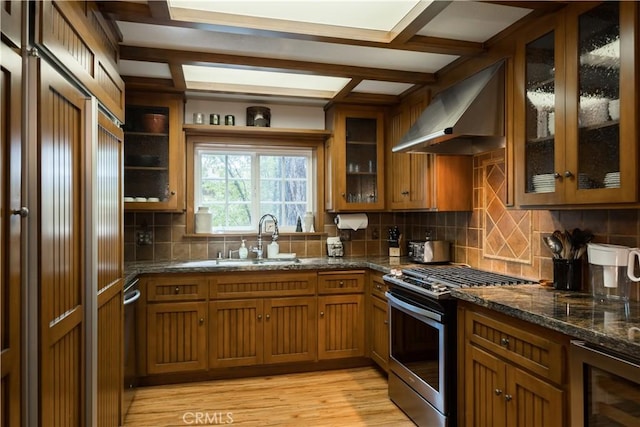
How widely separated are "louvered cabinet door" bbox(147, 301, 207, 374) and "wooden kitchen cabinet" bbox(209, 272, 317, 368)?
85 millimetres

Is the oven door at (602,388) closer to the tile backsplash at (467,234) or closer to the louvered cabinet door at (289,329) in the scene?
the tile backsplash at (467,234)

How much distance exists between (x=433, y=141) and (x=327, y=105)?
65.6 inches

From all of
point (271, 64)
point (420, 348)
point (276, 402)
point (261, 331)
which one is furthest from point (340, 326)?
point (271, 64)

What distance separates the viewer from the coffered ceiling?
2.14m

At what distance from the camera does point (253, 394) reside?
3.08m

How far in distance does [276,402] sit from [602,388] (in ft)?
6.99

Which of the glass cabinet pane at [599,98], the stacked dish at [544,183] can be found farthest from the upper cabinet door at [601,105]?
the stacked dish at [544,183]

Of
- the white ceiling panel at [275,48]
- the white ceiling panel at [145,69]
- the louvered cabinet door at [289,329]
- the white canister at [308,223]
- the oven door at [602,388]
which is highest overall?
the white ceiling panel at [145,69]

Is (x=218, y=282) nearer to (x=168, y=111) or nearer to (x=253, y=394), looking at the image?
(x=253, y=394)

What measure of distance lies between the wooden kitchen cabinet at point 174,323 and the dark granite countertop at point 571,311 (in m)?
2.02

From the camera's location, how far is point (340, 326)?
11.5 feet

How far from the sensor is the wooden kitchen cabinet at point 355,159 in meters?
3.86

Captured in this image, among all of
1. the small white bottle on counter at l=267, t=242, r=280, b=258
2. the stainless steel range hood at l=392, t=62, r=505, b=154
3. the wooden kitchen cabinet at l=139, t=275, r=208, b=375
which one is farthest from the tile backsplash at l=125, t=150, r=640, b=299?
the wooden kitchen cabinet at l=139, t=275, r=208, b=375

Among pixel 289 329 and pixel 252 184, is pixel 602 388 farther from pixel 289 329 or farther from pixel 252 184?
pixel 252 184
